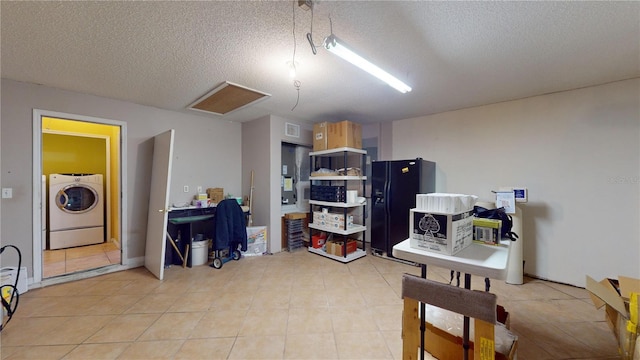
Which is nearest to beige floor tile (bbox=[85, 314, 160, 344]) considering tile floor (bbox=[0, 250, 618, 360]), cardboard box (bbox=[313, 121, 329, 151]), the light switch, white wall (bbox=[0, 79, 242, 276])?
tile floor (bbox=[0, 250, 618, 360])

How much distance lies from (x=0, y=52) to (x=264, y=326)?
11.1ft

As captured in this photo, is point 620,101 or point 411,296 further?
point 620,101

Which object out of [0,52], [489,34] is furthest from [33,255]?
[489,34]

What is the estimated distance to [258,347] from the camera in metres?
1.82

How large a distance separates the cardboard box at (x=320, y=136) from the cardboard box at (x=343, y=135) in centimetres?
6

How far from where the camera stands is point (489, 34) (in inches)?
72.6

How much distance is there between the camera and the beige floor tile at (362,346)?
1.74m

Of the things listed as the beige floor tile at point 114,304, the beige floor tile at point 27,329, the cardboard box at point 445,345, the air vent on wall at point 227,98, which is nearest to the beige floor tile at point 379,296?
the cardboard box at point 445,345

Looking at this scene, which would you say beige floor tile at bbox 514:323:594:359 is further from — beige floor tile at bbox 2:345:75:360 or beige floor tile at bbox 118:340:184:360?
beige floor tile at bbox 2:345:75:360

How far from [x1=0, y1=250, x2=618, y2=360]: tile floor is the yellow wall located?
2.31 meters

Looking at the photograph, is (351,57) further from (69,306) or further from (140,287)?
(69,306)

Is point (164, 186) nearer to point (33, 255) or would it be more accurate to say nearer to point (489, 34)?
point (33, 255)

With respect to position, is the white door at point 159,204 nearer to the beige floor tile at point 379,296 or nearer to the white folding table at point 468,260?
the beige floor tile at point 379,296

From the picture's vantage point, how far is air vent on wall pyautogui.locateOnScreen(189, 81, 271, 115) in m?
2.91
